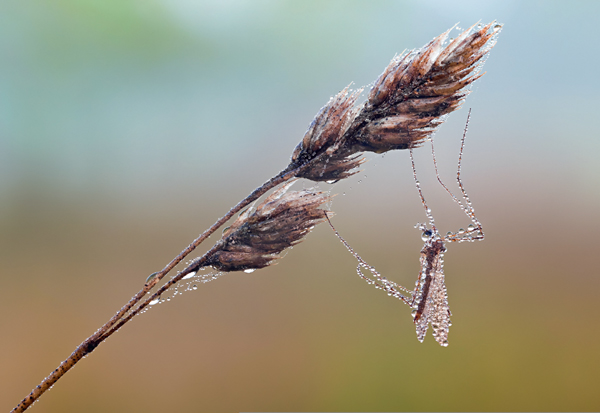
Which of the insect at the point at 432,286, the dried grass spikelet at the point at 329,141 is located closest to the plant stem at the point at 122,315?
the dried grass spikelet at the point at 329,141

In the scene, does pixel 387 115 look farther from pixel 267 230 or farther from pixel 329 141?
pixel 267 230

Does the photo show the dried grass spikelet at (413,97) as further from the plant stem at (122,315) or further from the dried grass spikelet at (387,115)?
the plant stem at (122,315)

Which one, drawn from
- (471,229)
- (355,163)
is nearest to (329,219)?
(355,163)

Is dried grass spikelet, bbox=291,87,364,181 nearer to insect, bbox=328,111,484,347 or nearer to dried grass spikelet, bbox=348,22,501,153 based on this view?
dried grass spikelet, bbox=348,22,501,153

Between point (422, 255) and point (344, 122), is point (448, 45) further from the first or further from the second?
point (422, 255)

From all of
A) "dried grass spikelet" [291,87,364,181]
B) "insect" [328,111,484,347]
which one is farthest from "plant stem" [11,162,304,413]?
"insect" [328,111,484,347]

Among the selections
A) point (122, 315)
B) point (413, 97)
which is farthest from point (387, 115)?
point (122, 315)
